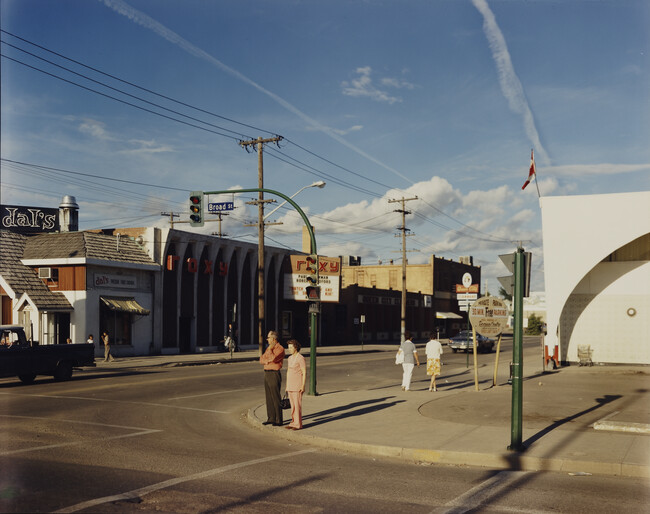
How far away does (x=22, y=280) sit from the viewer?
120 ft

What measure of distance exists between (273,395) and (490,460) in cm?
476

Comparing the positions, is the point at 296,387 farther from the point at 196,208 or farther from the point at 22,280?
the point at 22,280

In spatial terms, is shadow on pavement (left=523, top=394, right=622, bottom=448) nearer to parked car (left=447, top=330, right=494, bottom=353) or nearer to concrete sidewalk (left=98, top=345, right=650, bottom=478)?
concrete sidewalk (left=98, top=345, right=650, bottom=478)

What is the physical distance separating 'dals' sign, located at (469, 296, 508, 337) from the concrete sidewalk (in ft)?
6.17

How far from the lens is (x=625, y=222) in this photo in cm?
2692

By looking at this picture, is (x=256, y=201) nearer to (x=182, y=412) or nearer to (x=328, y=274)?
(x=328, y=274)

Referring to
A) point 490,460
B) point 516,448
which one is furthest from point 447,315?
point 490,460

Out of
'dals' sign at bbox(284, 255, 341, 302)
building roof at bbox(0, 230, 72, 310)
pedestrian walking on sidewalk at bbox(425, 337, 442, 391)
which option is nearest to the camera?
pedestrian walking on sidewalk at bbox(425, 337, 442, 391)

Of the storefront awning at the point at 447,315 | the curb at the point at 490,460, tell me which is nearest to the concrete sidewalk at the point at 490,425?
the curb at the point at 490,460

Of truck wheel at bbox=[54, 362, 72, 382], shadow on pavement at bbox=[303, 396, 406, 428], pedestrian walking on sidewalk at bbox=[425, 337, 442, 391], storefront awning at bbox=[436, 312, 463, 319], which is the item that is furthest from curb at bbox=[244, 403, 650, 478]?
storefront awning at bbox=[436, 312, 463, 319]

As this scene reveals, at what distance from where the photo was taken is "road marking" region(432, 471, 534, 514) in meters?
7.80

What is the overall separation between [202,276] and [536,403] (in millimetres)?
31374

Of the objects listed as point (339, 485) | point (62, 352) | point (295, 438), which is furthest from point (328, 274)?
point (339, 485)

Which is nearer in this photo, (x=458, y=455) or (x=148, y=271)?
(x=458, y=455)
